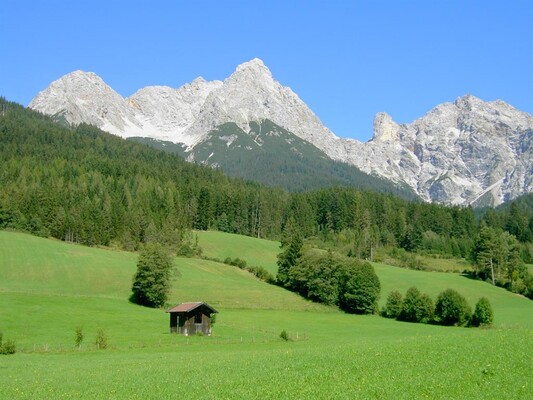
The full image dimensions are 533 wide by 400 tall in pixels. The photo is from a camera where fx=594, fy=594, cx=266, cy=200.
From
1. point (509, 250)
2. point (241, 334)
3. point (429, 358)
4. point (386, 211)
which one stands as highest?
point (386, 211)

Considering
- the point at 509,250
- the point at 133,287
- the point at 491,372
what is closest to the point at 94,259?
the point at 133,287

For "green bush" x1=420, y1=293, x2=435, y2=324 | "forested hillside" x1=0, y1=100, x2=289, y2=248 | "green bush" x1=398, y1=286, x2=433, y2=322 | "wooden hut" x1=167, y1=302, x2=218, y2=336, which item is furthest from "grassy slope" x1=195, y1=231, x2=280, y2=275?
"wooden hut" x1=167, y1=302, x2=218, y2=336

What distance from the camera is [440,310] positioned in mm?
89438

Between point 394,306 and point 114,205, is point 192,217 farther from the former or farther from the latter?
point 394,306

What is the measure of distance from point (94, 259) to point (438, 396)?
103m

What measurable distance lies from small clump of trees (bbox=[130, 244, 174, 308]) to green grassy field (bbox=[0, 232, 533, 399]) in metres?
3.44

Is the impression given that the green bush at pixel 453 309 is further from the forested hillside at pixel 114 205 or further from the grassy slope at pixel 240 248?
the forested hillside at pixel 114 205

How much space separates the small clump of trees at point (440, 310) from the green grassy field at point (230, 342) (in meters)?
3.40

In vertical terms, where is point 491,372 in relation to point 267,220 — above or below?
below

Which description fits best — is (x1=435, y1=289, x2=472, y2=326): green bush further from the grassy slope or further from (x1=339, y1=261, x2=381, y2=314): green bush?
the grassy slope

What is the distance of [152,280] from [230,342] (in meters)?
32.6

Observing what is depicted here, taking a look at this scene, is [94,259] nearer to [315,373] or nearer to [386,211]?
[315,373]

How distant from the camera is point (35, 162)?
189250mm

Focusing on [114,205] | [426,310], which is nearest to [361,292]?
[426,310]
